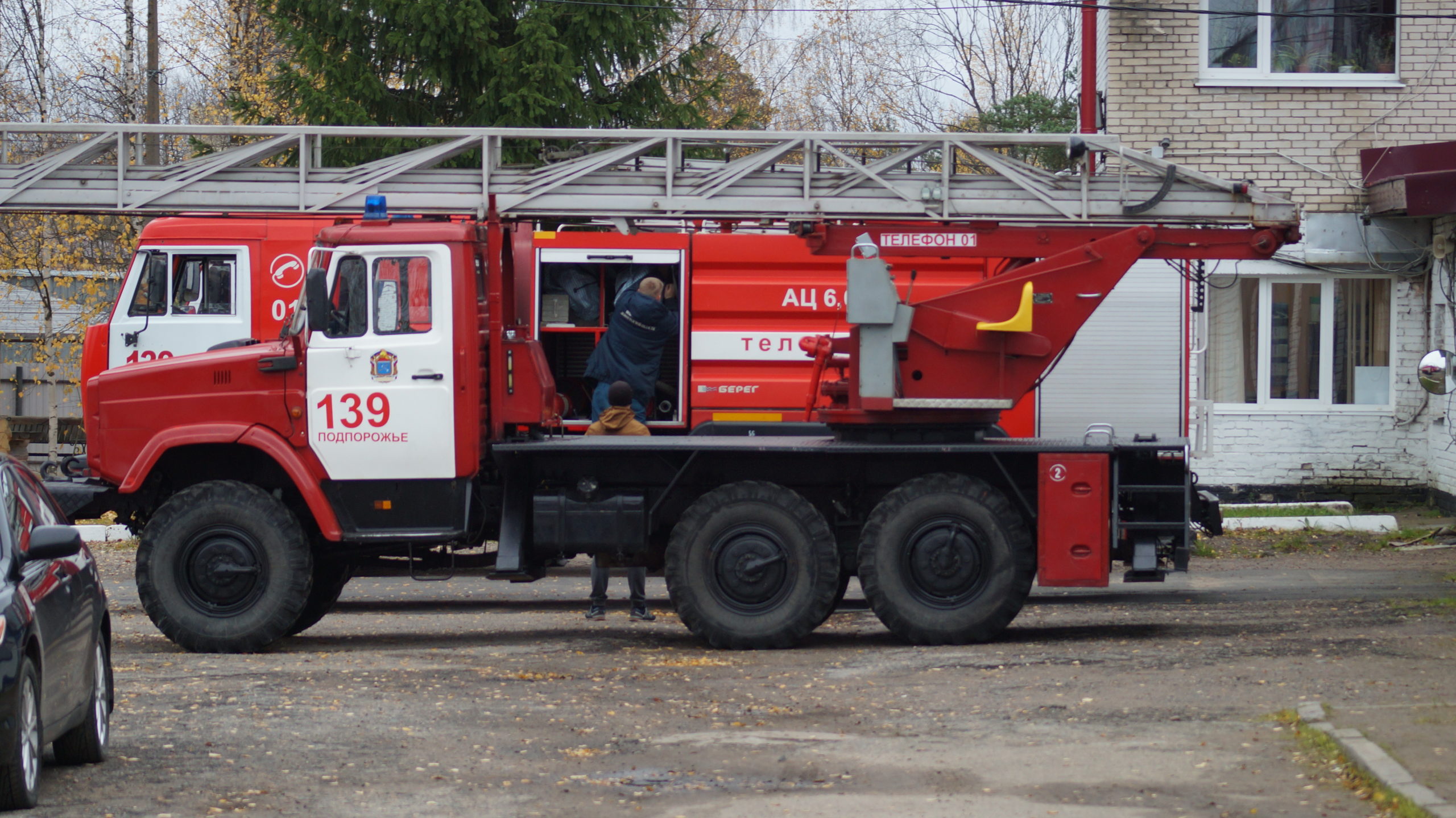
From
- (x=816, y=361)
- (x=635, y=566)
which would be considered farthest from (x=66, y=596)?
(x=816, y=361)

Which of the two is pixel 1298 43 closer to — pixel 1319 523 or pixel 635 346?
pixel 1319 523

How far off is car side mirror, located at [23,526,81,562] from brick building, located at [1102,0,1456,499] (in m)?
14.2

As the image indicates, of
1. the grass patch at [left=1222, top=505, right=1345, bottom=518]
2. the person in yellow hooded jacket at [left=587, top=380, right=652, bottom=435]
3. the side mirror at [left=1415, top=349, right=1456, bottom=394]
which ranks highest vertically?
the side mirror at [left=1415, top=349, right=1456, bottom=394]

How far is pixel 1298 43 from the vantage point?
19078 mm

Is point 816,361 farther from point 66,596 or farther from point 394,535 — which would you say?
point 66,596

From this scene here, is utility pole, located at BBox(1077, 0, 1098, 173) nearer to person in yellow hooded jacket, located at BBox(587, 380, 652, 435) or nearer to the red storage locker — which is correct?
person in yellow hooded jacket, located at BBox(587, 380, 652, 435)

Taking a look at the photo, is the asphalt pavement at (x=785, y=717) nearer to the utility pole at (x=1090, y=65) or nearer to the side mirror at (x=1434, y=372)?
the side mirror at (x=1434, y=372)

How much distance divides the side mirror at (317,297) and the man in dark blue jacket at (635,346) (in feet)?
14.7

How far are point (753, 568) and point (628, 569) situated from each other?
69.2 inches

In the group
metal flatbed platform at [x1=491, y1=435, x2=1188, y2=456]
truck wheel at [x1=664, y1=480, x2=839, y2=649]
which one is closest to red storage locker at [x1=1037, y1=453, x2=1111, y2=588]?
metal flatbed platform at [x1=491, y1=435, x2=1188, y2=456]

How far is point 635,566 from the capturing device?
457 inches

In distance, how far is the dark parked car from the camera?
6.21 meters

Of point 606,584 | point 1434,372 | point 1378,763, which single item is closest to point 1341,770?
point 1378,763

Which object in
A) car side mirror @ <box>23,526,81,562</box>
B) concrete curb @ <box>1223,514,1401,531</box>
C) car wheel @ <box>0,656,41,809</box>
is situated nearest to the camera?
car wheel @ <box>0,656,41,809</box>
